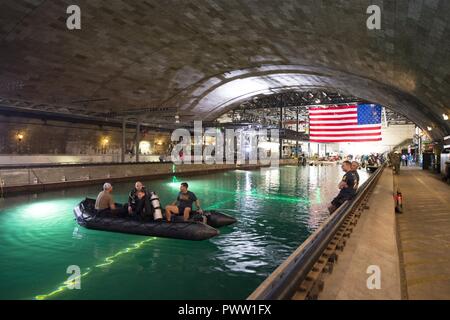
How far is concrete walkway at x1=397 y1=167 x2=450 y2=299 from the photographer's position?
5.47 metres

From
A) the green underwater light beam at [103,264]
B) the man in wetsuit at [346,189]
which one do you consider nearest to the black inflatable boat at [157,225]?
the green underwater light beam at [103,264]

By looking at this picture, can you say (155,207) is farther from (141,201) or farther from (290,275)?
(290,275)

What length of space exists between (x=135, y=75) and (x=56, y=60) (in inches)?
250

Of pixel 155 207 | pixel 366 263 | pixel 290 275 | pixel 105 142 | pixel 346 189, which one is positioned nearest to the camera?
pixel 290 275

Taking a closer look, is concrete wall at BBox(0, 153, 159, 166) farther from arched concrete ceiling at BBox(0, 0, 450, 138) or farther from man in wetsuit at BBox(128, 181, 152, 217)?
man in wetsuit at BBox(128, 181, 152, 217)

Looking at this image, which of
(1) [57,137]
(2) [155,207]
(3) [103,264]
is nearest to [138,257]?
(3) [103,264]

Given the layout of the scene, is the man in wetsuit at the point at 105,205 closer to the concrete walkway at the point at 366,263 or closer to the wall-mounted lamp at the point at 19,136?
the concrete walkway at the point at 366,263

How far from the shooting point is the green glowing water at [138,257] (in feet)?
19.7

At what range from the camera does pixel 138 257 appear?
25.3ft

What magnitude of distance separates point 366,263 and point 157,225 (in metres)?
5.34

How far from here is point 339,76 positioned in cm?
2488
